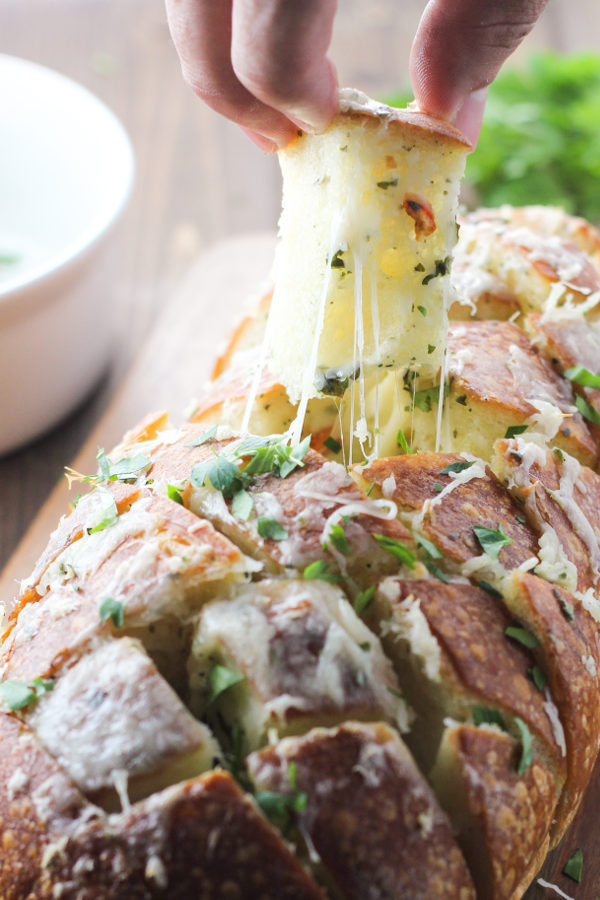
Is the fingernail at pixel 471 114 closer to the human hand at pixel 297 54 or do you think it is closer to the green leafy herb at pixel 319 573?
the human hand at pixel 297 54

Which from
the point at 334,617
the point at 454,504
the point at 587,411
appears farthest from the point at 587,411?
the point at 334,617

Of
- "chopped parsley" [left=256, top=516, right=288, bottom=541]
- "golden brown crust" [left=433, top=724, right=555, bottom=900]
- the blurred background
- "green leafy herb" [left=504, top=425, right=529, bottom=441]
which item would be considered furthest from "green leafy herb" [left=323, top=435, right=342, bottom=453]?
the blurred background

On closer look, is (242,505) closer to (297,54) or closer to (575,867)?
(297,54)

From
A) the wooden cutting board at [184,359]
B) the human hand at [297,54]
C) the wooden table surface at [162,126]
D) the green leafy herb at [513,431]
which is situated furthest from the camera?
the wooden table surface at [162,126]

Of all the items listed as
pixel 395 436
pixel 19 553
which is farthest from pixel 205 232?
pixel 395 436

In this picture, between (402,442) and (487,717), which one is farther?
(402,442)

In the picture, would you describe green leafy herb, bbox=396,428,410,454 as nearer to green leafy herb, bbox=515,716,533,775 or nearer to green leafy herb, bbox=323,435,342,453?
green leafy herb, bbox=323,435,342,453

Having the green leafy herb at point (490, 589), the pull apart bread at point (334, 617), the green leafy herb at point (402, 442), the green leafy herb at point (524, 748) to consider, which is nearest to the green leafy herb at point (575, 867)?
the pull apart bread at point (334, 617)
